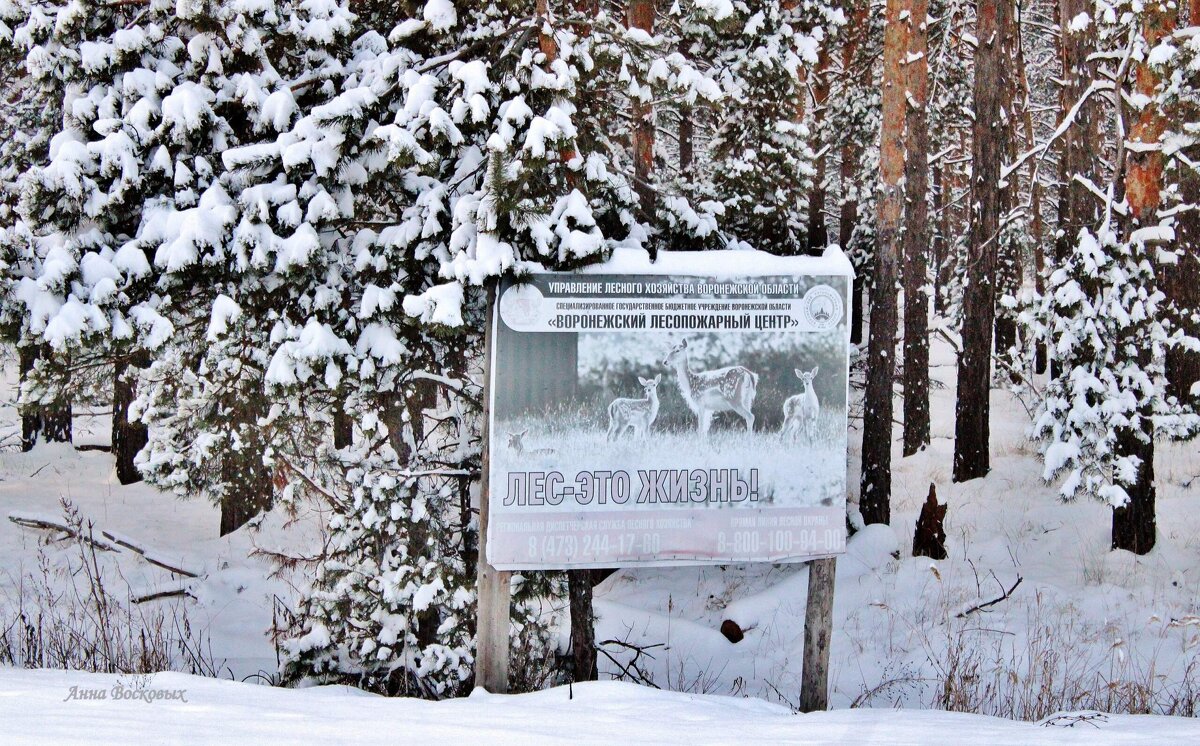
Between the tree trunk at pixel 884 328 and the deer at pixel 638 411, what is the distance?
571 cm

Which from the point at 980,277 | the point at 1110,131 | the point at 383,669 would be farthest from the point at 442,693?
the point at 1110,131

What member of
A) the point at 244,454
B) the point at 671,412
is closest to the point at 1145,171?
the point at 671,412

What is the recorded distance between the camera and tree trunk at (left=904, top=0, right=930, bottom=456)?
11.9 meters

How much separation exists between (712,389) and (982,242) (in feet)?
28.4

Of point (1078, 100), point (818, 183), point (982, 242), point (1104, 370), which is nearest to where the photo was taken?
point (1104, 370)

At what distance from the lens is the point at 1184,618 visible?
814cm

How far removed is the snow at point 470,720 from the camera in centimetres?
465

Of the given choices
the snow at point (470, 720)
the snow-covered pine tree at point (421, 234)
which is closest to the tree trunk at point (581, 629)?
the snow-covered pine tree at point (421, 234)

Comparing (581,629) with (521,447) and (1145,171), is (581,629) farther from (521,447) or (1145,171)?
(1145,171)

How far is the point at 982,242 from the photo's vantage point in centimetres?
1335

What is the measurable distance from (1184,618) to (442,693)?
6324 mm

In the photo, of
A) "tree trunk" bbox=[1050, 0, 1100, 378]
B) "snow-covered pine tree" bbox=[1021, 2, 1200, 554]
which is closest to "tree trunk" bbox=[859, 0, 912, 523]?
"tree trunk" bbox=[1050, 0, 1100, 378]

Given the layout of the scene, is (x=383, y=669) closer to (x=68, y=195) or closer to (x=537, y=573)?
(x=537, y=573)

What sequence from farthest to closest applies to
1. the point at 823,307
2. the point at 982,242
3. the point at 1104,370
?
the point at 982,242
the point at 1104,370
the point at 823,307
